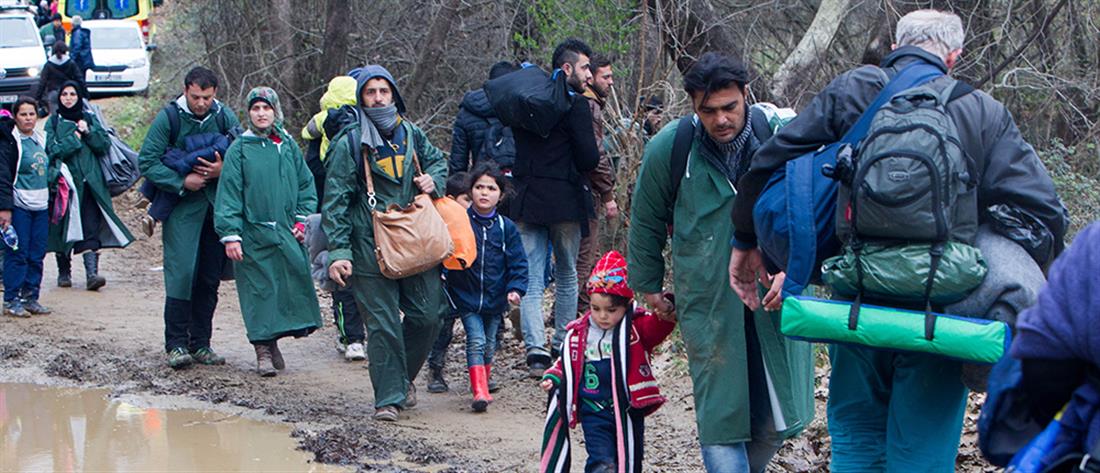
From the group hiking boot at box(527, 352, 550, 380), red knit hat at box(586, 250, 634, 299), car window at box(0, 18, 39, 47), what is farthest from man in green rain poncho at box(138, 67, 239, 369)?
car window at box(0, 18, 39, 47)

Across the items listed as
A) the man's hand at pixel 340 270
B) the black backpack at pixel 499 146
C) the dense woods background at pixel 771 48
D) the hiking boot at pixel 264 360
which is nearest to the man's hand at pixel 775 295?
the man's hand at pixel 340 270

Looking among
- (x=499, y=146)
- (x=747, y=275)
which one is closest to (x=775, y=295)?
(x=747, y=275)

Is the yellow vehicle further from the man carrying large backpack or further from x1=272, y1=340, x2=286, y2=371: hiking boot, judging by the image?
the man carrying large backpack

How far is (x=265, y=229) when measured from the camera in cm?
844

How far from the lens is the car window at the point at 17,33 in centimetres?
2516

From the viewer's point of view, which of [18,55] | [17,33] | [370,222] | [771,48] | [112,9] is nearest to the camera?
[370,222]

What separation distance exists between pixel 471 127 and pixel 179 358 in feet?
8.46

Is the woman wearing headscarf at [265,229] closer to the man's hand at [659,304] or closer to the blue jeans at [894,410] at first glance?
the man's hand at [659,304]

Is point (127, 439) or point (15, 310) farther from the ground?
point (127, 439)

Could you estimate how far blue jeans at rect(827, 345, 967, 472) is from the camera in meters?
3.86

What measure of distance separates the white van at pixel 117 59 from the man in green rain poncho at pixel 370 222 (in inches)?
844

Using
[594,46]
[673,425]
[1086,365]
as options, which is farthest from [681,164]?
Result: [594,46]

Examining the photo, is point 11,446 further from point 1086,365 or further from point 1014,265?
point 1086,365

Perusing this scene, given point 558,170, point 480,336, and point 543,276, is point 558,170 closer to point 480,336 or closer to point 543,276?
point 543,276
